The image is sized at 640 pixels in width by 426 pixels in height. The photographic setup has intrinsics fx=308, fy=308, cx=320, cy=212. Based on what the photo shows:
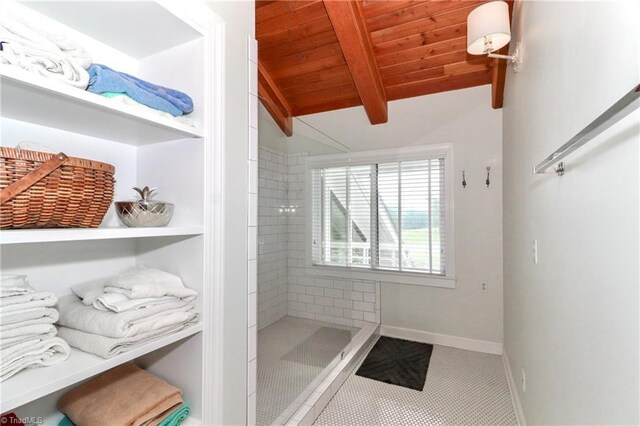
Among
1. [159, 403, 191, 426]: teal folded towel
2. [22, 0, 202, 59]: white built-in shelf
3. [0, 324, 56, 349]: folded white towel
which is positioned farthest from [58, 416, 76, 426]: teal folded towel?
[22, 0, 202, 59]: white built-in shelf

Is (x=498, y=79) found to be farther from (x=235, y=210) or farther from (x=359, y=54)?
(x=235, y=210)

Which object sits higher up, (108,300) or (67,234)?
(67,234)

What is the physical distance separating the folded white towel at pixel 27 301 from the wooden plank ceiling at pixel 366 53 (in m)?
1.66

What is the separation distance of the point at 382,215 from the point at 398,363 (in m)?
1.43

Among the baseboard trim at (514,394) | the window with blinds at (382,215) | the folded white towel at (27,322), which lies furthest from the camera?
the window with blinds at (382,215)

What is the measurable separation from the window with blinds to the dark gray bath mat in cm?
73

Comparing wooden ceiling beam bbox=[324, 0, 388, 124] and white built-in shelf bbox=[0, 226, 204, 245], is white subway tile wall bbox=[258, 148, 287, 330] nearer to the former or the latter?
wooden ceiling beam bbox=[324, 0, 388, 124]

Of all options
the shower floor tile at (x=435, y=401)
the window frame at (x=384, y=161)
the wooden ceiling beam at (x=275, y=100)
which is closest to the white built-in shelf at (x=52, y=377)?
the shower floor tile at (x=435, y=401)

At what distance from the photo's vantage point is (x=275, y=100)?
3.20 meters

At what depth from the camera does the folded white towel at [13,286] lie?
0.75 meters

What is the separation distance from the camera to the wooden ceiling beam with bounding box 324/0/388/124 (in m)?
2.23

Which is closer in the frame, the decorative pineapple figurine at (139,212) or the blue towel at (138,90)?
the blue towel at (138,90)

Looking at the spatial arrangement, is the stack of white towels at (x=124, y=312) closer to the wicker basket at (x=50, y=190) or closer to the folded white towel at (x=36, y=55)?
the wicker basket at (x=50, y=190)

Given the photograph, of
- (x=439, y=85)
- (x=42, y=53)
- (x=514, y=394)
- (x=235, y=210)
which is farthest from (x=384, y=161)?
(x=42, y=53)
